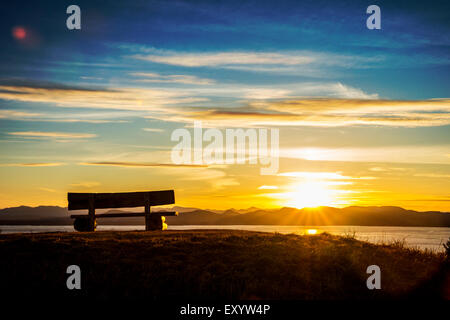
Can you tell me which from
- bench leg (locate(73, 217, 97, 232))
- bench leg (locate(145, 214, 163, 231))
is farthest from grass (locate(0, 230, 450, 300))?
bench leg (locate(73, 217, 97, 232))

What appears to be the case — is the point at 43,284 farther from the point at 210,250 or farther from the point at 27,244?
the point at 210,250

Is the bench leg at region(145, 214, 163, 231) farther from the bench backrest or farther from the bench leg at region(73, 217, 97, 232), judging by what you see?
the bench leg at region(73, 217, 97, 232)

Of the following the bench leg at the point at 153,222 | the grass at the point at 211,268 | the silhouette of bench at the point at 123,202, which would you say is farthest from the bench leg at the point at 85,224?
the grass at the point at 211,268

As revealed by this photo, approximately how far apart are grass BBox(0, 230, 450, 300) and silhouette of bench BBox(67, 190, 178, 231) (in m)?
2.56

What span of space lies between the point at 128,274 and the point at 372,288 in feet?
21.9

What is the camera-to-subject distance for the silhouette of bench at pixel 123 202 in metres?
20.0

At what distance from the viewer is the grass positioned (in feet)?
38.2

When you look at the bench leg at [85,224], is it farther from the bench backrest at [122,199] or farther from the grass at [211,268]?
the grass at [211,268]

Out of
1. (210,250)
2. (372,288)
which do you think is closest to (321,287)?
(372,288)

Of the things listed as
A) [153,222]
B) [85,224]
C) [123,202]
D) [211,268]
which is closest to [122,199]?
[123,202]

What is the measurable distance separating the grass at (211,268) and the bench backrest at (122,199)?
2.93 meters
